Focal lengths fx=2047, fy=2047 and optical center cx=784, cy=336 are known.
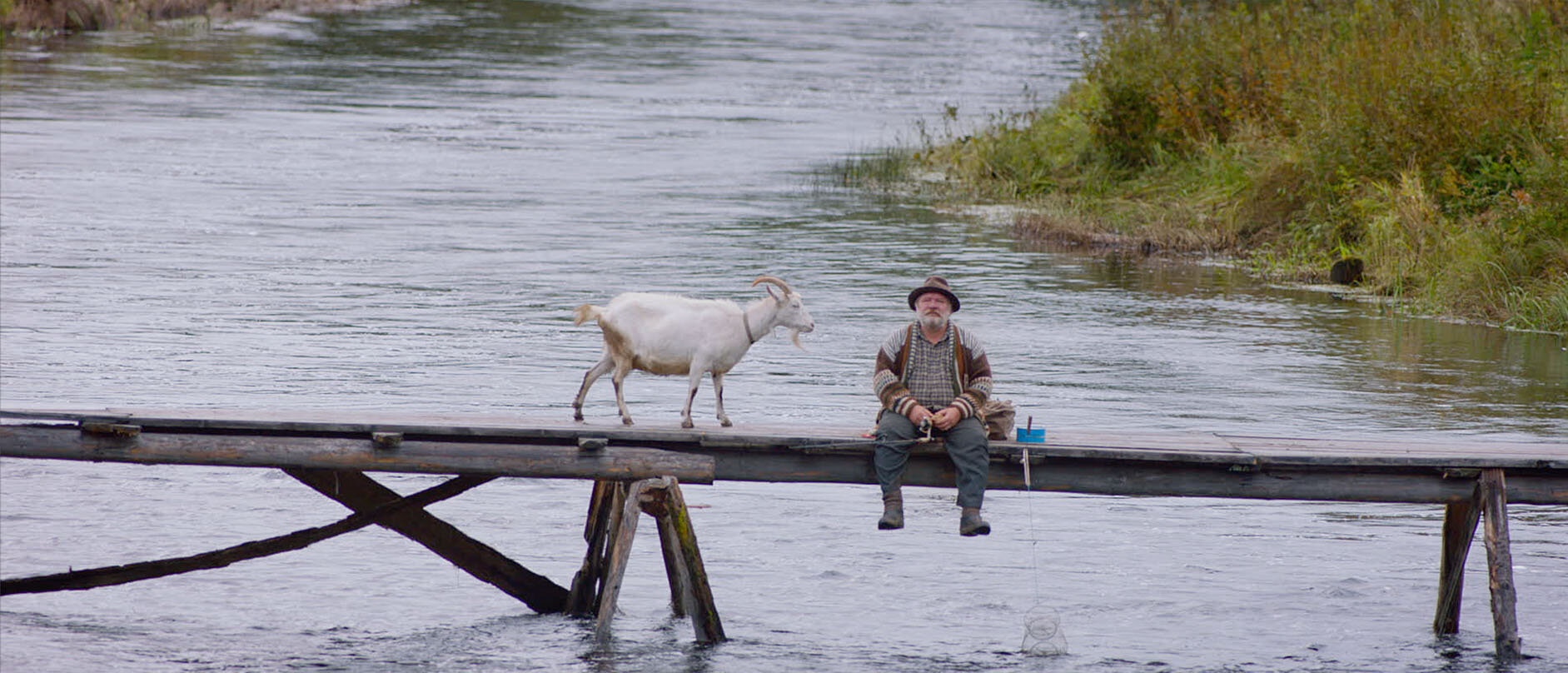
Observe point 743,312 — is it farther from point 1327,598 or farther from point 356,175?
point 356,175

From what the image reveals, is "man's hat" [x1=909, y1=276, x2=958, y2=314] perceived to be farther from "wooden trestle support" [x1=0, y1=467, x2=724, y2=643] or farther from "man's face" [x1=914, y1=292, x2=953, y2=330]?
"wooden trestle support" [x1=0, y1=467, x2=724, y2=643]

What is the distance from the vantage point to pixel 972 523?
10.4 m

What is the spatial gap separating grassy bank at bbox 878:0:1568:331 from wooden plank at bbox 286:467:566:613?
13445mm

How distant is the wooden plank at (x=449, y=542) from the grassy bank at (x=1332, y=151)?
13.4 meters

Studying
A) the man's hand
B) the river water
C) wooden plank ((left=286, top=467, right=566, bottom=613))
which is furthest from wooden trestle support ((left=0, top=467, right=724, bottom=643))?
the man's hand

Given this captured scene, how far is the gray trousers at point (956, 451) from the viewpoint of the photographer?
10.4 metres

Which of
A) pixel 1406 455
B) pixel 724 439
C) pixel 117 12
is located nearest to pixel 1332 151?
pixel 1406 455

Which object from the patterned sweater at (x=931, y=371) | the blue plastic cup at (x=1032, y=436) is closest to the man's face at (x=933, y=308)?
the patterned sweater at (x=931, y=371)

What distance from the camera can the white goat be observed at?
10.6m

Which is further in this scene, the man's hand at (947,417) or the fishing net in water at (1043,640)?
the fishing net in water at (1043,640)

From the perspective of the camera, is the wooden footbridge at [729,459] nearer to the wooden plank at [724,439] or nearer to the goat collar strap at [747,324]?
the wooden plank at [724,439]

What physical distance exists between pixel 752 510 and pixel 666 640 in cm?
295

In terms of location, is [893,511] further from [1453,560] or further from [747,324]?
[1453,560]

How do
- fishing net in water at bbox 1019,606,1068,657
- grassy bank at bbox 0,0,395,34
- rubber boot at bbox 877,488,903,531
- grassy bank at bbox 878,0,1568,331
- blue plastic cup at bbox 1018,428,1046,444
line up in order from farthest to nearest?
grassy bank at bbox 0,0,395,34 < grassy bank at bbox 878,0,1568,331 < fishing net in water at bbox 1019,606,1068,657 < blue plastic cup at bbox 1018,428,1046,444 < rubber boot at bbox 877,488,903,531
